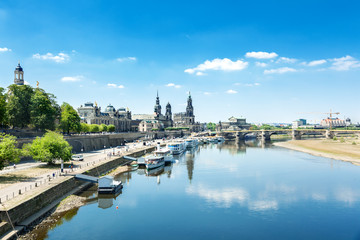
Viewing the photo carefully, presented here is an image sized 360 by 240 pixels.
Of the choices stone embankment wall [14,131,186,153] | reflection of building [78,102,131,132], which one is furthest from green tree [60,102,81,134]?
reflection of building [78,102,131,132]

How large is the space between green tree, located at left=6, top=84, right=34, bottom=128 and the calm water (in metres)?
34.2

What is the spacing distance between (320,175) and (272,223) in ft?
107

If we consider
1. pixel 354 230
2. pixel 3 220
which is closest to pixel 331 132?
pixel 354 230

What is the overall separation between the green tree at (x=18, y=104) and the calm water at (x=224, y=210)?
34245 mm

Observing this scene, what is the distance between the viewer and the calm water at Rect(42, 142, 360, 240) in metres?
27.4

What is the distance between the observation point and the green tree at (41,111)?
6724 centimetres

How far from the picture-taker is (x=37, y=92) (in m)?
70.4

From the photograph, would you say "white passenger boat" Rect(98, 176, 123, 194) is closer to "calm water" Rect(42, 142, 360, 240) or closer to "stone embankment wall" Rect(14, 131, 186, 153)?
"calm water" Rect(42, 142, 360, 240)

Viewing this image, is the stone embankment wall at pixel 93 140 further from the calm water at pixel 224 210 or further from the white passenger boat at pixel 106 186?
the white passenger boat at pixel 106 186

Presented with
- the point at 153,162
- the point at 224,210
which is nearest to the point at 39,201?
the point at 224,210

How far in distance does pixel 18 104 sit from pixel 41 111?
5514 millimetres

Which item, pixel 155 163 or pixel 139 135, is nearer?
pixel 155 163

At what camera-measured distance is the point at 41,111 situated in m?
68.9

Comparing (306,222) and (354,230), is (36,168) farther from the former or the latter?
(354,230)
